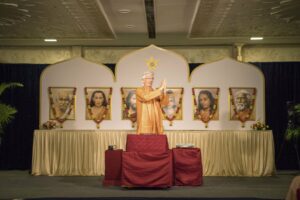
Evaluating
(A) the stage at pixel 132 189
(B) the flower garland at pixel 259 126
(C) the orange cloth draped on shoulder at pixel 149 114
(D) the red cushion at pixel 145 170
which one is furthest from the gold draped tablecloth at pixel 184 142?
(D) the red cushion at pixel 145 170

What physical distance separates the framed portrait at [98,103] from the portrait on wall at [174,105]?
1285 millimetres

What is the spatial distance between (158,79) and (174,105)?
2.27 ft

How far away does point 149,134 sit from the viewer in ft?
28.6

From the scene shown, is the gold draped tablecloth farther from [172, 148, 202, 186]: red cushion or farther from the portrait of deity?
[172, 148, 202, 186]: red cushion

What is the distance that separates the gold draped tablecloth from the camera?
10.4m

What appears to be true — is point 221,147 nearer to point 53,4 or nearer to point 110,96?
point 110,96

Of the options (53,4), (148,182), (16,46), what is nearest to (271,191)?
(148,182)

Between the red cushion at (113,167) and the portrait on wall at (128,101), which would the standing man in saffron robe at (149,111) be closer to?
the red cushion at (113,167)

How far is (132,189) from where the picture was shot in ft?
26.7

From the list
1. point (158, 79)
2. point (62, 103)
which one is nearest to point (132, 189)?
point (158, 79)

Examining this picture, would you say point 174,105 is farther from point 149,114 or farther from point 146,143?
point 146,143

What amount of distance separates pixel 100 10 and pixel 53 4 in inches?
39.7

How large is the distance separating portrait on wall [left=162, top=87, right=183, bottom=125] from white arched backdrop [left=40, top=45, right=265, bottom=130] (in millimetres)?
96

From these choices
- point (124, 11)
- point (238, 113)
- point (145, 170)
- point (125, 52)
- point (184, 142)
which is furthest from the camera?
point (125, 52)
